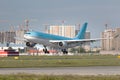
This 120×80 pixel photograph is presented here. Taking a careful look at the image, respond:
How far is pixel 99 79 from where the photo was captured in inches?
1209

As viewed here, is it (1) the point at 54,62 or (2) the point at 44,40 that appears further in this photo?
(2) the point at 44,40

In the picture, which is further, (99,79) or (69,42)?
(69,42)

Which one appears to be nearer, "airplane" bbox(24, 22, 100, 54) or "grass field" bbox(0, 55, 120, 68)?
"grass field" bbox(0, 55, 120, 68)

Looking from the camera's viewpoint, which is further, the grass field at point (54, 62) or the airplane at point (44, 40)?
the airplane at point (44, 40)

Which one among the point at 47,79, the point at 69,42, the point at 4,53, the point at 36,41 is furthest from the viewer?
the point at 69,42

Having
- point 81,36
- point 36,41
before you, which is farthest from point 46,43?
point 81,36

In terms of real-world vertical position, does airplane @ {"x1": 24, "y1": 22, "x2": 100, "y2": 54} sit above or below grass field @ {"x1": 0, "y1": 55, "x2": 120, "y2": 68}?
above

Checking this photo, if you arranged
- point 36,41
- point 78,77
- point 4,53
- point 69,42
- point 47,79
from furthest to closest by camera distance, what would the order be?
1. point 69,42
2. point 36,41
3. point 4,53
4. point 78,77
5. point 47,79

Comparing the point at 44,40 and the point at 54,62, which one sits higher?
the point at 44,40

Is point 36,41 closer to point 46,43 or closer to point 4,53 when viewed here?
point 46,43

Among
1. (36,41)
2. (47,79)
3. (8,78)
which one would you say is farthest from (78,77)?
(36,41)

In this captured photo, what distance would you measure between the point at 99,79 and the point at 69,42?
9843 cm

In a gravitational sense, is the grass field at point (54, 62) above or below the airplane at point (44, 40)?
below

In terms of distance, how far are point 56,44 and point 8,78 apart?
92.7 metres
